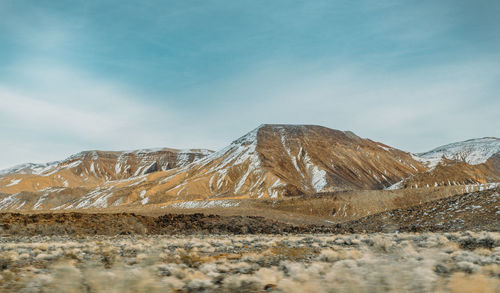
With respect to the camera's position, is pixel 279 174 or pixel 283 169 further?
pixel 283 169

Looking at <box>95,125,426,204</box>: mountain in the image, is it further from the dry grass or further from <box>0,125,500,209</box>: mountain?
the dry grass

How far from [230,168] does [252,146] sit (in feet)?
57.0

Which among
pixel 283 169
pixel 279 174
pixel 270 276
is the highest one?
pixel 283 169

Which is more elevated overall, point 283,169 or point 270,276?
point 283,169

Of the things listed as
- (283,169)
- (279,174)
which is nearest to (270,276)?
(279,174)

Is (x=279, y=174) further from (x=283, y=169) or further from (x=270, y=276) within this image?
(x=270, y=276)

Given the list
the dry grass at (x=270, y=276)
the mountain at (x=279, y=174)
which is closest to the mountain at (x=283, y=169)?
the mountain at (x=279, y=174)

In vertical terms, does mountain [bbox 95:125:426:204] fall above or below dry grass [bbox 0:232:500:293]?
above

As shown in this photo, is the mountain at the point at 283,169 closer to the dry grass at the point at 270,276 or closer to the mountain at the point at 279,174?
the mountain at the point at 279,174

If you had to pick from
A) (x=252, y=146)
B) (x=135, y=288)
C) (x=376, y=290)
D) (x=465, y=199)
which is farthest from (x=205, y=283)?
(x=252, y=146)

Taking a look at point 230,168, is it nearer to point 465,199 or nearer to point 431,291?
point 465,199

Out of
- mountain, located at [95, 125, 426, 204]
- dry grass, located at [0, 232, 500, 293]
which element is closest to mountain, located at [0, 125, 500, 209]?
mountain, located at [95, 125, 426, 204]

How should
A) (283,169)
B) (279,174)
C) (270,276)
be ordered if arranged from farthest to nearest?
(283,169) → (279,174) → (270,276)

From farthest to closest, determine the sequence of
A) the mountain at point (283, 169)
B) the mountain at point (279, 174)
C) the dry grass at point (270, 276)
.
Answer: the mountain at point (283, 169) → the mountain at point (279, 174) → the dry grass at point (270, 276)
